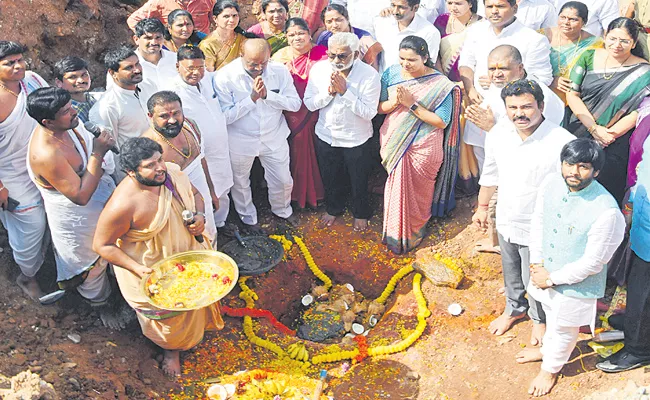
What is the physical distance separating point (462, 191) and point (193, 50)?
330 cm

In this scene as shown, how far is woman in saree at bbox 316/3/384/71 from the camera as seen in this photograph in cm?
641

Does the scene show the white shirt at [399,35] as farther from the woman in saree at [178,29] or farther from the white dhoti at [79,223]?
the white dhoti at [79,223]

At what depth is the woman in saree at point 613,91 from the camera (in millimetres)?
5277

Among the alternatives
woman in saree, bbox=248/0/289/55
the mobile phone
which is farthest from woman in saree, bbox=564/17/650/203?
the mobile phone

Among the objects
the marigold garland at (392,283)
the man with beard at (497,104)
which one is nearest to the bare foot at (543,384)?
the man with beard at (497,104)

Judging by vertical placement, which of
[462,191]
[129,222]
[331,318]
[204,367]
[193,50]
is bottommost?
[331,318]

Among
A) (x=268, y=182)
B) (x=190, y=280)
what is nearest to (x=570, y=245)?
(x=190, y=280)

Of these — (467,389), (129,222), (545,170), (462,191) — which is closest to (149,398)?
(129,222)

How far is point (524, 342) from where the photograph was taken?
5375 millimetres

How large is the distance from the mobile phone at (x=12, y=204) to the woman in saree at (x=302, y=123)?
2865mm

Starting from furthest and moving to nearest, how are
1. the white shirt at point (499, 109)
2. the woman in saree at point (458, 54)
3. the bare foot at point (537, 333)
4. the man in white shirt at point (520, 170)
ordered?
1. the woman in saree at point (458, 54)
2. the bare foot at point (537, 333)
3. the white shirt at point (499, 109)
4. the man in white shirt at point (520, 170)

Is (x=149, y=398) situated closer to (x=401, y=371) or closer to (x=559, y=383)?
(x=401, y=371)

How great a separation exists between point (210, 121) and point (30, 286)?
2149 mm

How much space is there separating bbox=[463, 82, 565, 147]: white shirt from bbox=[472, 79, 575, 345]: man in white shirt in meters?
0.27
